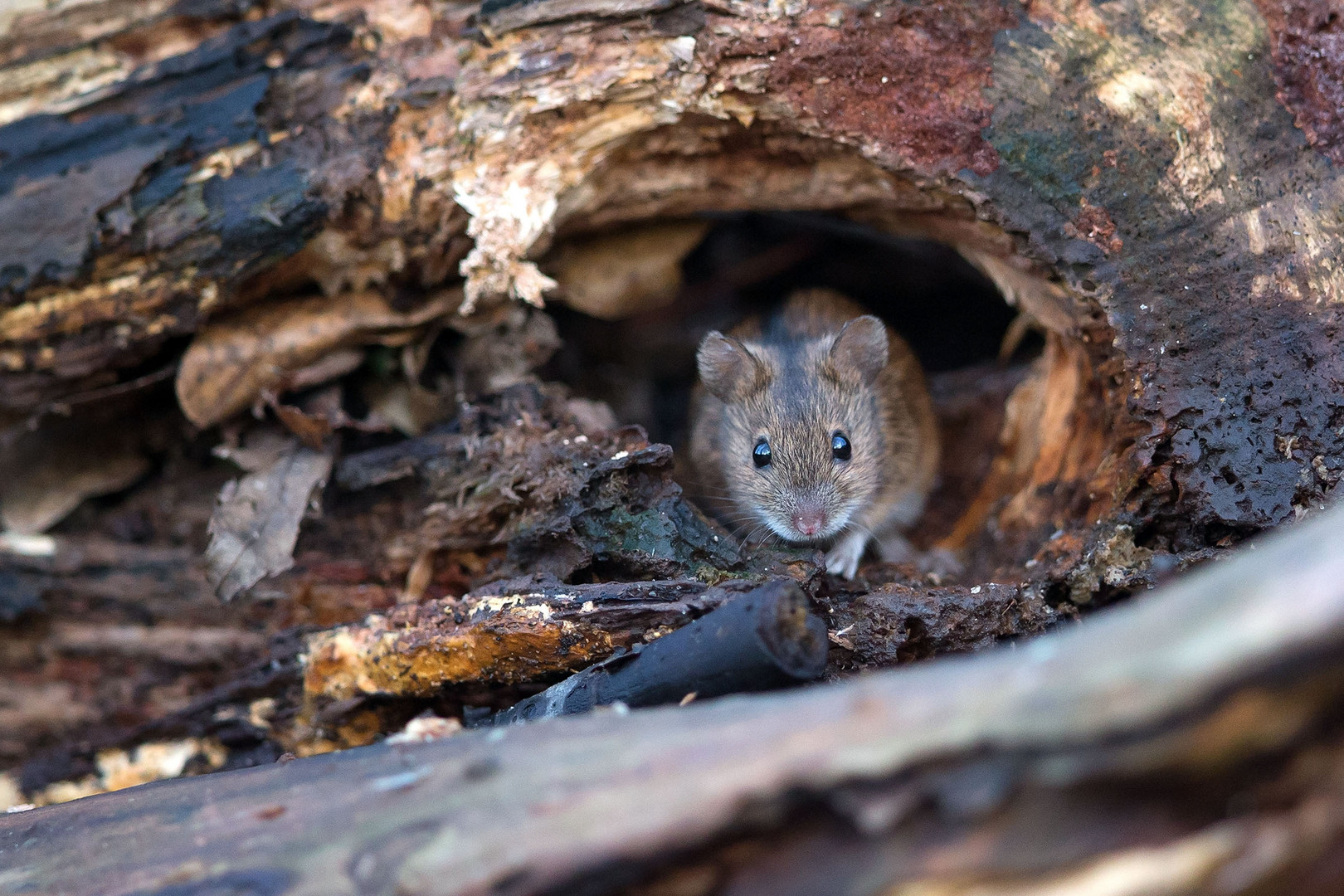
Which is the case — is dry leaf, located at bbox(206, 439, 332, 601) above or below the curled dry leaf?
below

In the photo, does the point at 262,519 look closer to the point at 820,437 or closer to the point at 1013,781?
the point at 820,437

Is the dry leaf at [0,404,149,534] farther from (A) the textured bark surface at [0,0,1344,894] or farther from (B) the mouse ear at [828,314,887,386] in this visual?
(B) the mouse ear at [828,314,887,386]

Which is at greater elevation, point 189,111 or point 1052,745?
point 189,111

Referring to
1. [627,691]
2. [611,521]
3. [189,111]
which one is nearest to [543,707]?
[627,691]

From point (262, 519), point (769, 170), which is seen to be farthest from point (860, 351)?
point (262, 519)

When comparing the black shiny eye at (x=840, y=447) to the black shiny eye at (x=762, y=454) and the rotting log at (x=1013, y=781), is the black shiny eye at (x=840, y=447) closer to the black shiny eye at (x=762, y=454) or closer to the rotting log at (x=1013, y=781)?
the black shiny eye at (x=762, y=454)

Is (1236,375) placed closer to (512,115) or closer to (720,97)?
(720,97)

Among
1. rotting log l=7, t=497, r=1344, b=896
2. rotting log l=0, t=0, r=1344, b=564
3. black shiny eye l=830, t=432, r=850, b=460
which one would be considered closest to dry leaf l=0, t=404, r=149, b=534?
rotting log l=0, t=0, r=1344, b=564
